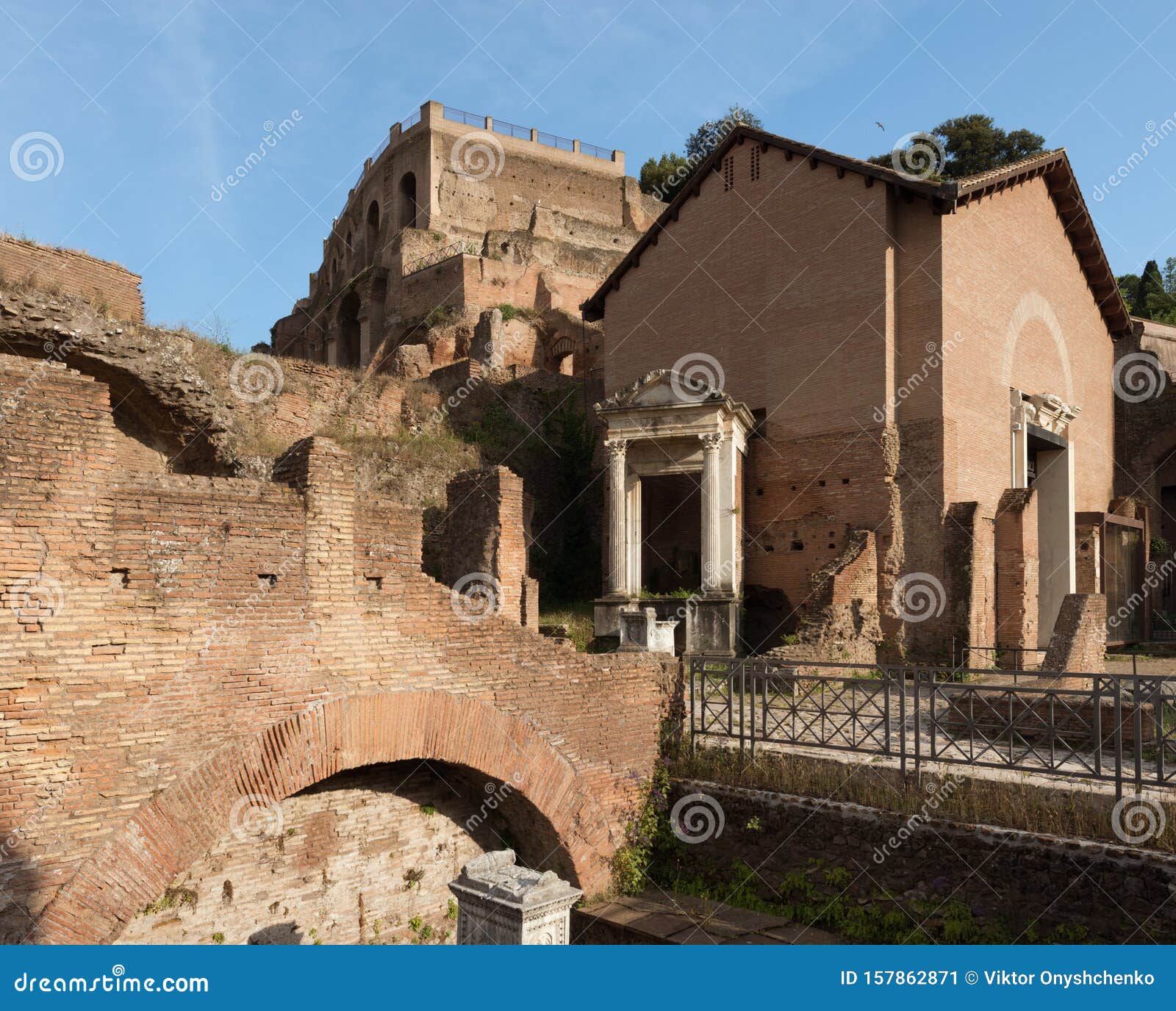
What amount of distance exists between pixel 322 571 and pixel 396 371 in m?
21.1

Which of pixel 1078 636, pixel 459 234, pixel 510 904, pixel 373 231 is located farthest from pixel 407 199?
pixel 510 904

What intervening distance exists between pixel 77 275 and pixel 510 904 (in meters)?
12.4

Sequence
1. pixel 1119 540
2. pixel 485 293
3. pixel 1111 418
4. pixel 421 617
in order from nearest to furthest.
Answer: pixel 421 617, pixel 1119 540, pixel 1111 418, pixel 485 293

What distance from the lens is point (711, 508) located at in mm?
17859

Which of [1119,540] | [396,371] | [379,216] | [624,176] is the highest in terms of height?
[624,176]

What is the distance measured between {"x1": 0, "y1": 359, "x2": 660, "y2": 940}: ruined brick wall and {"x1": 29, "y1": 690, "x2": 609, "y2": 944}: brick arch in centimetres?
2

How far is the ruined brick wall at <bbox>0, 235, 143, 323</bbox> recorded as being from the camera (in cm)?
1356

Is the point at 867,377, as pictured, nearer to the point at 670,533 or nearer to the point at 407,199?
the point at 670,533

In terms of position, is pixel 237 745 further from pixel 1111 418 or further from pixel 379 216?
pixel 379 216

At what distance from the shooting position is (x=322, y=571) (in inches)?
305

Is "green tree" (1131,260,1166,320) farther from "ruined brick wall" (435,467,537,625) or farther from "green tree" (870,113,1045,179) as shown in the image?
"ruined brick wall" (435,467,537,625)

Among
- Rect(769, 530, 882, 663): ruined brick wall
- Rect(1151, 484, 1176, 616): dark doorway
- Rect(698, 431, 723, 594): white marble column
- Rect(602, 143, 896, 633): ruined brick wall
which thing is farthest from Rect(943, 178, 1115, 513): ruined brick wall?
Rect(698, 431, 723, 594): white marble column

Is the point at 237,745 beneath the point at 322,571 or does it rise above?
beneath

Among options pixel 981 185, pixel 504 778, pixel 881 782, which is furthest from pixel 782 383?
pixel 504 778
